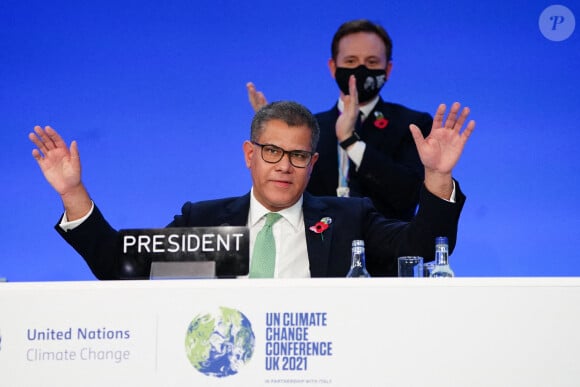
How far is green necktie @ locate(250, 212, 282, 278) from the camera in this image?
2857 mm

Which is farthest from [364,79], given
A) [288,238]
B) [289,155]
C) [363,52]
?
[288,238]

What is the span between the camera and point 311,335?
2055 millimetres

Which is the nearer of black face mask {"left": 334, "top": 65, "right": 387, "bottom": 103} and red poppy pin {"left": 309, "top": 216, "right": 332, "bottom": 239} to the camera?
red poppy pin {"left": 309, "top": 216, "right": 332, "bottom": 239}

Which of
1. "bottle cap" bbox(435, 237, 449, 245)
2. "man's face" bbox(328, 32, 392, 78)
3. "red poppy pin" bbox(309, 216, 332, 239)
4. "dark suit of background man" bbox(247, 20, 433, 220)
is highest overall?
"man's face" bbox(328, 32, 392, 78)

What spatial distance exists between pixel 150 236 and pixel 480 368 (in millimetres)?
917

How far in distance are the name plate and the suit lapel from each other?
61cm

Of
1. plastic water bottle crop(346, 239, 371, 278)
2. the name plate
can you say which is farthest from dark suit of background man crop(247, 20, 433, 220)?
the name plate

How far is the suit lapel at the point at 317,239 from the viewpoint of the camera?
116 inches

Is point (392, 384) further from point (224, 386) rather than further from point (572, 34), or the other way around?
point (572, 34)

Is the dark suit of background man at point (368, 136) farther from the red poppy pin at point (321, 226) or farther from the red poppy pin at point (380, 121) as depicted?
the red poppy pin at point (321, 226)

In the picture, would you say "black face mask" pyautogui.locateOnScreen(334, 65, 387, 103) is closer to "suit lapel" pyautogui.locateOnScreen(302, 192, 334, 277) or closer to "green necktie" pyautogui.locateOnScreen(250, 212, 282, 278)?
"suit lapel" pyautogui.locateOnScreen(302, 192, 334, 277)

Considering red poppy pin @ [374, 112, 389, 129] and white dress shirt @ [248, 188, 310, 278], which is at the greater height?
red poppy pin @ [374, 112, 389, 129]

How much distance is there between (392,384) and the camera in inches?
79.4

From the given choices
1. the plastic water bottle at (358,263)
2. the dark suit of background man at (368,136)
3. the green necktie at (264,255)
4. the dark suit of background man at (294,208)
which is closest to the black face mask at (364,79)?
the dark suit of background man at (368,136)
